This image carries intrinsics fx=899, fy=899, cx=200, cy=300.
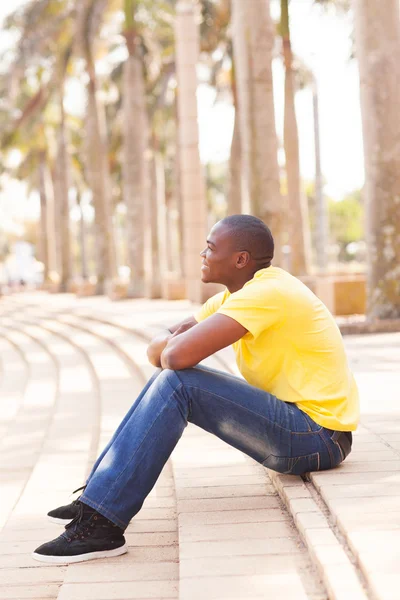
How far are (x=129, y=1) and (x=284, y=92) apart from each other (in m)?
5.45

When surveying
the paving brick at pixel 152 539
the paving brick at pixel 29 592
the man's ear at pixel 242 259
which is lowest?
the paving brick at pixel 29 592

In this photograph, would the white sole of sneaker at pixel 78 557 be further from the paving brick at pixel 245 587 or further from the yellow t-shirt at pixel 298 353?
the yellow t-shirt at pixel 298 353

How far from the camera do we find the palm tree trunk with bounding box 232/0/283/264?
12.6 metres

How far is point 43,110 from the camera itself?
35.4 metres

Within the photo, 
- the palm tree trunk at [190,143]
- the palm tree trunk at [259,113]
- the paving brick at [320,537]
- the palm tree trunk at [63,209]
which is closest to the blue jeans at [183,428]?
the paving brick at [320,537]

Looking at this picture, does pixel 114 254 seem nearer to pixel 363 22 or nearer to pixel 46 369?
pixel 46 369

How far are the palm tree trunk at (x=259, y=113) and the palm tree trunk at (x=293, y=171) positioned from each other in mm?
8746

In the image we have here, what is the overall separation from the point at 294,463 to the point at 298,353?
0.49 meters

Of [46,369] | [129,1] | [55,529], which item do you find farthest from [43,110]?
[55,529]

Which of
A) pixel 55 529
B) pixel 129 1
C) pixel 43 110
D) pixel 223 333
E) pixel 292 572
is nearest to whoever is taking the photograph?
pixel 292 572

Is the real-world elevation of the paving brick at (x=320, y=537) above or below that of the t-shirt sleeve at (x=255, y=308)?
below

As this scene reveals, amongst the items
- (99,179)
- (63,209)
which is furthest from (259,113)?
(63,209)

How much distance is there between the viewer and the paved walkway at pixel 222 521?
3.13m

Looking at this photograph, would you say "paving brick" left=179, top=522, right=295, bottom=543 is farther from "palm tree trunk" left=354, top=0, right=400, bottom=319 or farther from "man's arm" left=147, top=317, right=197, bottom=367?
"palm tree trunk" left=354, top=0, right=400, bottom=319
